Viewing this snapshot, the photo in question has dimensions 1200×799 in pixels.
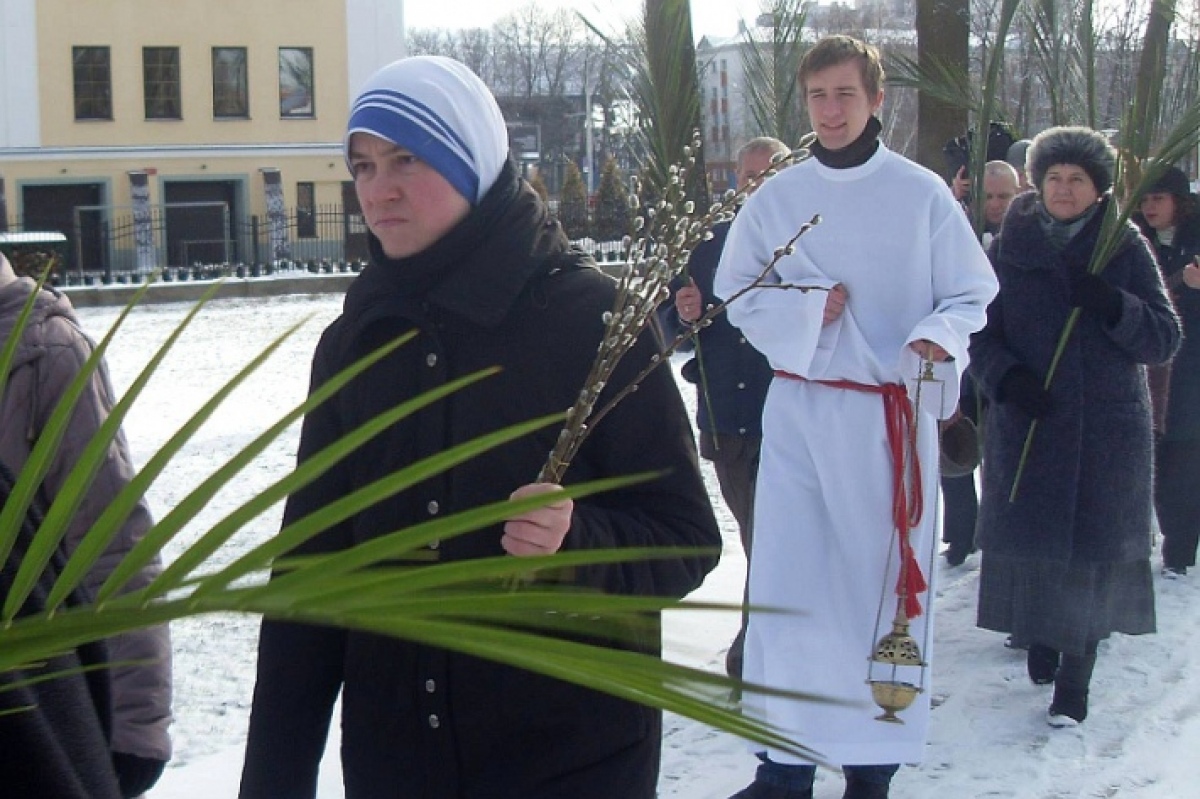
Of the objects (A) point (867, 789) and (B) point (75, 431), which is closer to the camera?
(B) point (75, 431)

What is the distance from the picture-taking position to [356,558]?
0.51 meters

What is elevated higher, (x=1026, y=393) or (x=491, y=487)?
(x=491, y=487)

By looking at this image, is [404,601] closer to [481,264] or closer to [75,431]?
[481,264]

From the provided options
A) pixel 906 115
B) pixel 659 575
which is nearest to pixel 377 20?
pixel 906 115

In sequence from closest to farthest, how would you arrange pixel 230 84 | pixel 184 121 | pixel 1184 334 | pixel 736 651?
pixel 736 651 → pixel 1184 334 → pixel 184 121 → pixel 230 84

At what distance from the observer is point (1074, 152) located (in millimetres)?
5117

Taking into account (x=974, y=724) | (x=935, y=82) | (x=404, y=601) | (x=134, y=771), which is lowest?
(x=974, y=724)

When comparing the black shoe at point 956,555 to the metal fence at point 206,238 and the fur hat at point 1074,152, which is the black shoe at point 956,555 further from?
the metal fence at point 206,238

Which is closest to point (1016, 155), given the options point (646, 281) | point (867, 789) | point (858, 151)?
point (858, 151)

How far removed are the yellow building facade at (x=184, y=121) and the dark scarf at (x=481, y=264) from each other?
3094cm

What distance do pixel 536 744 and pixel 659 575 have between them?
28cm

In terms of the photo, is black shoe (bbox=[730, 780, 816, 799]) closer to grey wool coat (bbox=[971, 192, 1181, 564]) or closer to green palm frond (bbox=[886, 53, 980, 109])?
grey wool coat (bbox=[971, 192, 1181, 564])

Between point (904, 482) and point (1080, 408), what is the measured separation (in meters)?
1.15

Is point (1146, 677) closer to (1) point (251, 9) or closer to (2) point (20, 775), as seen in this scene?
(2) point (20, 775)
